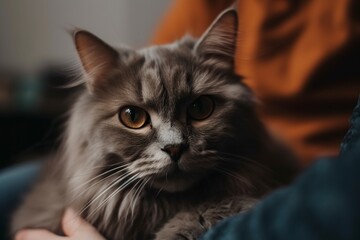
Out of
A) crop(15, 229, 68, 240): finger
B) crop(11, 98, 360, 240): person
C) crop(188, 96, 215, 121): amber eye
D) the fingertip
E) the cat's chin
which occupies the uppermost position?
crop(188, 96, 215, 121): amber eye

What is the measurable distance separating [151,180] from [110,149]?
112 millimetres

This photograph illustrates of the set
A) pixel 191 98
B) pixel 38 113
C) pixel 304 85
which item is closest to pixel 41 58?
pixel 38 113

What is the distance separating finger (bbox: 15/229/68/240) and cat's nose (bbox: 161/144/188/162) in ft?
1.05

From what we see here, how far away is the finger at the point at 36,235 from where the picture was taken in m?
0.93

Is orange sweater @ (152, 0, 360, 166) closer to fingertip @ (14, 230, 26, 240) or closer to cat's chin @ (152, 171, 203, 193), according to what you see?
cat's chin @ (152, 171, 203, 193)

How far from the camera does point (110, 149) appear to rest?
870 mm

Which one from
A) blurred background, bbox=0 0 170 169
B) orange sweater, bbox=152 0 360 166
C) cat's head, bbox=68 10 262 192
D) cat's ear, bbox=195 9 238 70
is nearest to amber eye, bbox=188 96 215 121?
cat's head, bbox=68 10 262 192

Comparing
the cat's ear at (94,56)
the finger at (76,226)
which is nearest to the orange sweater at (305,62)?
the cat's ear at (94,56)

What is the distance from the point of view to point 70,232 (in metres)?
0.91

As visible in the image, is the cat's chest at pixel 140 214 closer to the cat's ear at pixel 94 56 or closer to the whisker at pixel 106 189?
the whisker at pixel 106 189

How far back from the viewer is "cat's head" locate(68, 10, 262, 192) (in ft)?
2.68

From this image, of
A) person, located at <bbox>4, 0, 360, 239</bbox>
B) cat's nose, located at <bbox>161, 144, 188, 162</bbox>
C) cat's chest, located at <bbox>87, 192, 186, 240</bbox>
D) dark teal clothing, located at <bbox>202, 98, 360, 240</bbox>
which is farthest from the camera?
person, located at <bbox>4, 0, 360, 239</bbox>

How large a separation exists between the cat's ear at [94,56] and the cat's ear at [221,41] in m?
0.19

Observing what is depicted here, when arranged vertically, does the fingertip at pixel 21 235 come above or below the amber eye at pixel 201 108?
below
